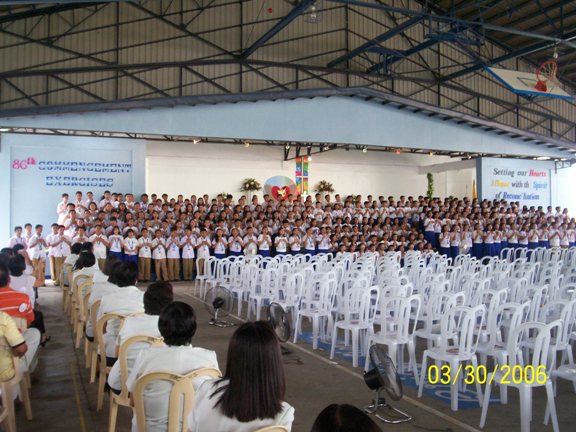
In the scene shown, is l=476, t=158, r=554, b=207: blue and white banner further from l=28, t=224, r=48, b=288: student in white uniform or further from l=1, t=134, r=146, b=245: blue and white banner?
l=28, t=224, r=48, b=288: student in white uniform

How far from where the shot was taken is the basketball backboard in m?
13.6

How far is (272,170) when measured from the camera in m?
20.4

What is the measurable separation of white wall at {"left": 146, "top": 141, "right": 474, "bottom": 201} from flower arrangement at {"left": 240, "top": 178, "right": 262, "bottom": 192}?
0.21 m

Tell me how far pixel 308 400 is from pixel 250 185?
51.3 feet

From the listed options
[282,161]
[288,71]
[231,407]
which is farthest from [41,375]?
[282,161]

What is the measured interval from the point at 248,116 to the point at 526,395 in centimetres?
1296

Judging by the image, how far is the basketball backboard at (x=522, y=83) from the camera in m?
13.6

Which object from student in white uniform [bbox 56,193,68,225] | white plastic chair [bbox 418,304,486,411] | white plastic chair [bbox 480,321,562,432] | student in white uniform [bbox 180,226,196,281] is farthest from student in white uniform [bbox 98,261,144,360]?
student in white uniform [bbox 56,193,68,225]

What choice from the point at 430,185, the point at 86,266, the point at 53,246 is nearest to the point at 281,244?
the point at 53,246

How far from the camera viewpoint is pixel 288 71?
16.5 meters

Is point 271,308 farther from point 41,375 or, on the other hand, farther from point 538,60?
point 538,60

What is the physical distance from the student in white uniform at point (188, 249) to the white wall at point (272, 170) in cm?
640

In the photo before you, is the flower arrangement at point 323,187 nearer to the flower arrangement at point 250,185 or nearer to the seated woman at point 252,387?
the flower arrangement at point 250,185

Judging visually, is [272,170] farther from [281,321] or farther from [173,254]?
[281,321]
